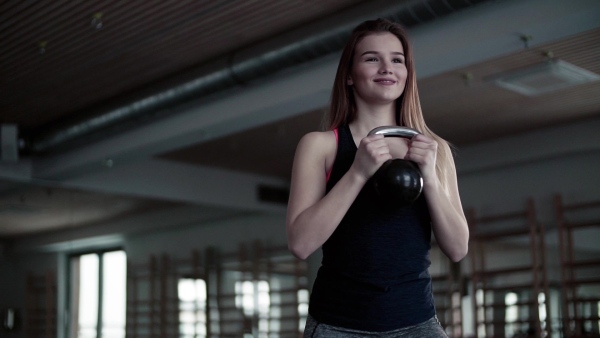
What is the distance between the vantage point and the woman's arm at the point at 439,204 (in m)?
1.28

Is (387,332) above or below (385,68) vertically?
below

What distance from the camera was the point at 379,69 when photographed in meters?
1.39

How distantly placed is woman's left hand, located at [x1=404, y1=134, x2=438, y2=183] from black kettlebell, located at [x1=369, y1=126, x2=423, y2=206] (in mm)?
26

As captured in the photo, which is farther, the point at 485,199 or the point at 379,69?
the point at 485,199

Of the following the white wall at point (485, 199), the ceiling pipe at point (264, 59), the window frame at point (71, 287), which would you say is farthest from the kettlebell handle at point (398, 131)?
the window frame at point (71, 287)

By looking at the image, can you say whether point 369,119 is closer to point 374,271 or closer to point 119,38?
point 374,271

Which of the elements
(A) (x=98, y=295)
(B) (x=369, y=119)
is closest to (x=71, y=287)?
(A) (x=98, y=295)

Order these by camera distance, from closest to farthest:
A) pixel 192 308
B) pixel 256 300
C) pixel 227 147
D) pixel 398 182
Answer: pixel 398 182 → pixel 227 147 → pixel 192 308 → pixel 256 300

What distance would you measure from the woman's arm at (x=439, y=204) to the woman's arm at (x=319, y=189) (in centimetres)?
6

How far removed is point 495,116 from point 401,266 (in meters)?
6.06

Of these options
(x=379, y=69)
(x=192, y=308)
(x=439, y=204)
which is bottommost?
(x=192, y=308)

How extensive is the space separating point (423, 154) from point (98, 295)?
631cm

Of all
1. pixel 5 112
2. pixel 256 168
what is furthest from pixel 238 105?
pixel 256 168

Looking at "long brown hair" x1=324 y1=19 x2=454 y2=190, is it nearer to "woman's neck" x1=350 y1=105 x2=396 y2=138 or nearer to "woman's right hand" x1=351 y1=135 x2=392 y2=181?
"woman's neck" x1=350 y1=105 x2=396 y2=138
